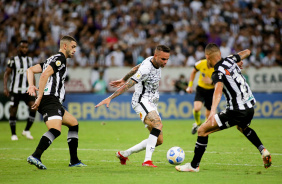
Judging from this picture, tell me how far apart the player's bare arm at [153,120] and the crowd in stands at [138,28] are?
13.1m

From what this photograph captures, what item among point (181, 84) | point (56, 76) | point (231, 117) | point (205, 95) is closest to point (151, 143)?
point (231, 117)

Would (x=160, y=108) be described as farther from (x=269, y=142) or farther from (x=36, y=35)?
(x=269, y=142)

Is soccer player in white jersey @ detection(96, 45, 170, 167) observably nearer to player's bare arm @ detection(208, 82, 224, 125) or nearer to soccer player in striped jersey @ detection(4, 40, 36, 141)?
player's bare arm @ detection(208, 82, 224, 125)

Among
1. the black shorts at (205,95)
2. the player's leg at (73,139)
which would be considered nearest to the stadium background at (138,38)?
the black shorts at (205,95)

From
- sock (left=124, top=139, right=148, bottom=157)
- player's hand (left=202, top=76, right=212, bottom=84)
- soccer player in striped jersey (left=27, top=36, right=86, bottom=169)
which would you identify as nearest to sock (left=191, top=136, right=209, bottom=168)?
sock (left=124, top=139, right=148, bottom=157)

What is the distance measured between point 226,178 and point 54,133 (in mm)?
3091

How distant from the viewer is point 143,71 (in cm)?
898

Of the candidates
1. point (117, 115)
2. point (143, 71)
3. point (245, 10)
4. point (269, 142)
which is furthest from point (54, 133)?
point (245, 10)

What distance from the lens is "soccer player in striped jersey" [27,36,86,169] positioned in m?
8.37

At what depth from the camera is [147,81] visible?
9.22 meters

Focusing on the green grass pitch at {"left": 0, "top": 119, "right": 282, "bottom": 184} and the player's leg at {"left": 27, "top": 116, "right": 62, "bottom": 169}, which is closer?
the green grass pitch at {"left": 0, "top": 119, "right": 282, "bottom": 184}

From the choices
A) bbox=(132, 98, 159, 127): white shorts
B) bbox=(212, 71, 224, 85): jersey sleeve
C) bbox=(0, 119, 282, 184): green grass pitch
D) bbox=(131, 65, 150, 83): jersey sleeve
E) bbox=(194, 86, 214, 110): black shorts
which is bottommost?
bbox=(0, 119, 282, 184): green grass pitch

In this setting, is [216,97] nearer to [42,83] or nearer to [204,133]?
[204,133]

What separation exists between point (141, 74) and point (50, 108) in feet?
5.88
